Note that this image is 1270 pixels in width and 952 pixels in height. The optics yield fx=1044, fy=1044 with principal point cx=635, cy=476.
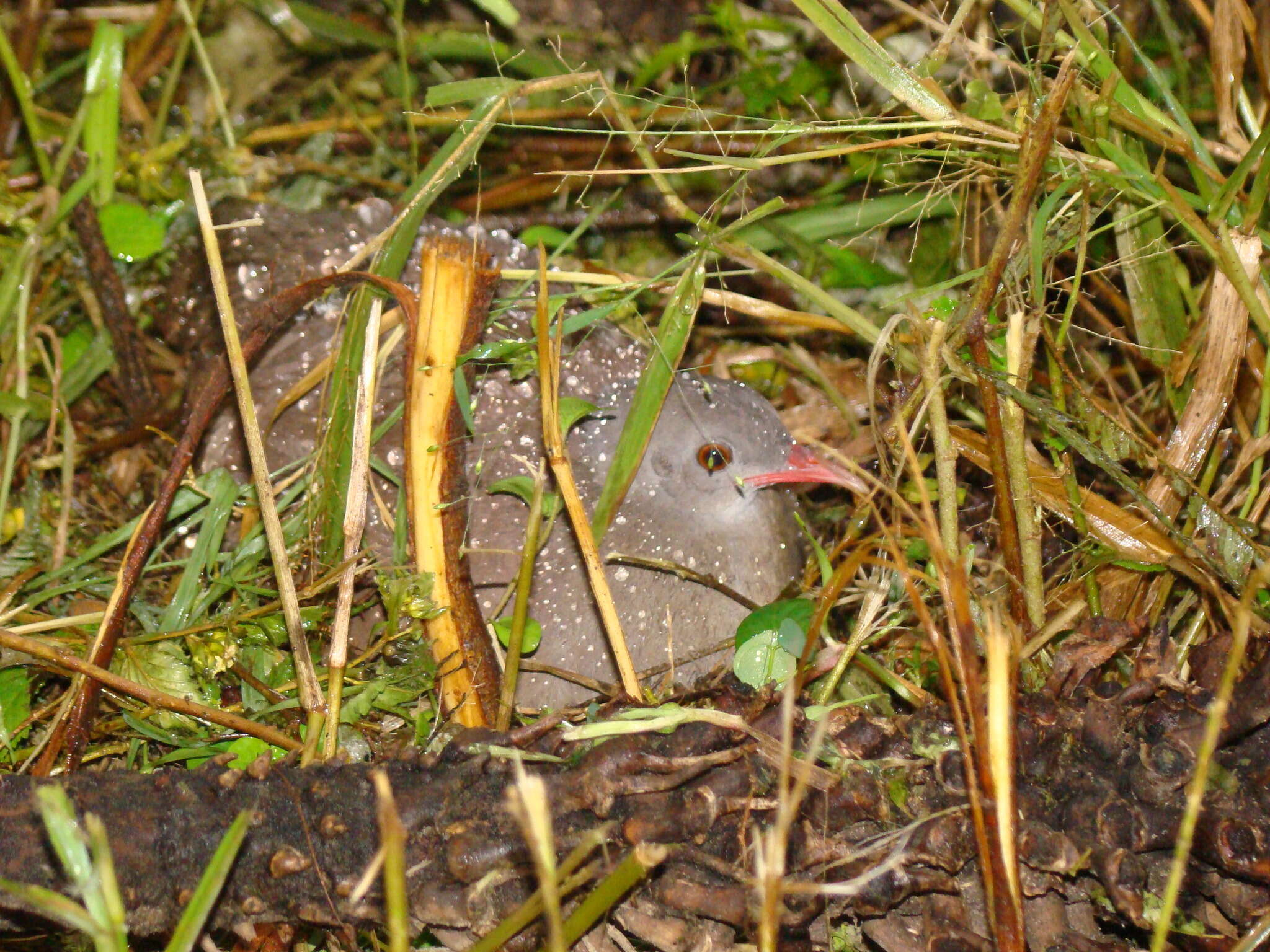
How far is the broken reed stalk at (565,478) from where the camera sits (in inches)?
79.3

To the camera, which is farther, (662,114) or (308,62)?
(308,62)

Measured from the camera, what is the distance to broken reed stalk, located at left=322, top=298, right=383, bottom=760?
1.92 meters

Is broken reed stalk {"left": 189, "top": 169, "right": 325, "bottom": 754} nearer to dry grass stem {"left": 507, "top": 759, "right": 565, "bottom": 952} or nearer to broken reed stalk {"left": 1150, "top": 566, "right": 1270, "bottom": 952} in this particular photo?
dry grass stem {"left": 507, "top": 759, "right": 565, "bottom": 952}

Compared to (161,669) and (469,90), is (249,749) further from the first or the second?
(469,90)

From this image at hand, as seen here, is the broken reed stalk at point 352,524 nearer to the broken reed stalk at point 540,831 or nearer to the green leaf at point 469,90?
the green leaf at point 469,90

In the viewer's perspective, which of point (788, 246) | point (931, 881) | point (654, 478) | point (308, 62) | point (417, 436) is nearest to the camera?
point (931, 881)

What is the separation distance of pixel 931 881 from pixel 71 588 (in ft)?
6.19

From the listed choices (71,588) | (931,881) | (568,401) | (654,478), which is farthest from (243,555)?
(931,881)

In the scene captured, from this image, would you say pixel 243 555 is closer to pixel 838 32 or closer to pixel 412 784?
pixel 412 784

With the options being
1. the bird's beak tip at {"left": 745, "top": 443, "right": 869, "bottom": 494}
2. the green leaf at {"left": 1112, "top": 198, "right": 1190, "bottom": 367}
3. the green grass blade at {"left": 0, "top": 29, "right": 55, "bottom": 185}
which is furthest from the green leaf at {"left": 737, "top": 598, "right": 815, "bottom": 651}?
the green grass blade at {"left": 0, "top": 29, "right": 55, "bottom": 185}

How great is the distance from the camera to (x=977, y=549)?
7.62 ft

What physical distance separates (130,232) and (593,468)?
1406 millimetres

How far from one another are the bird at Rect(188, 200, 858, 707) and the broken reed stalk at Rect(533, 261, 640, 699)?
0.97 ft

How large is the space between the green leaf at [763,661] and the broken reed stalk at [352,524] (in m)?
0.76
